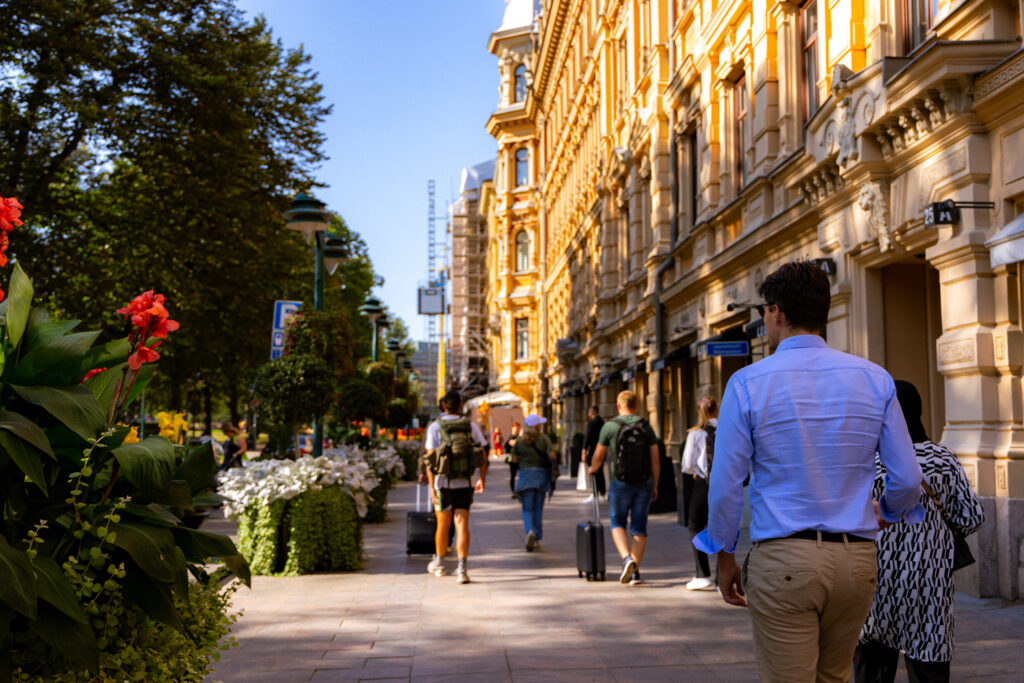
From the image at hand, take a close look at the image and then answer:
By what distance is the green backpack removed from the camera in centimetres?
1066

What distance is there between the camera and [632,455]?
1034 centimetres

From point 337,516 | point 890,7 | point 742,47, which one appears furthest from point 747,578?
point 742,47

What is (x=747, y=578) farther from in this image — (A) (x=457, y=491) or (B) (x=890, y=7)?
(B) (x=890, y=7)

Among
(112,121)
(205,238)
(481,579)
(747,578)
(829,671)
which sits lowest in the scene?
(481,579)

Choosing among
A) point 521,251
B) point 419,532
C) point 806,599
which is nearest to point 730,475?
point 806,599

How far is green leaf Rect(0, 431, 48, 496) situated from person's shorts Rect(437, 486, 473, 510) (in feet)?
24.0

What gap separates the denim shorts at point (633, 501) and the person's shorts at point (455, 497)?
4.91 ft

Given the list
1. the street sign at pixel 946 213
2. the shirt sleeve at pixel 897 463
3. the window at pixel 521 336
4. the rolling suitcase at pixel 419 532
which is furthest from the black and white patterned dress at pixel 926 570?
the window at pixel 521 336

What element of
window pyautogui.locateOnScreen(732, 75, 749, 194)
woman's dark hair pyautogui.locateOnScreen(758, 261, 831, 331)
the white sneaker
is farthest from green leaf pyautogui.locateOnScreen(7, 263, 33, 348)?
window pyautogui.locateOnScreen(732, 75, 749, 194)

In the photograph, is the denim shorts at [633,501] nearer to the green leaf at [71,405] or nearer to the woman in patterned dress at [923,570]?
the woman in patterned dress at [923,570]

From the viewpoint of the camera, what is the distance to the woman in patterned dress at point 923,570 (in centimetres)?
452

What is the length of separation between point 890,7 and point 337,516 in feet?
26.4

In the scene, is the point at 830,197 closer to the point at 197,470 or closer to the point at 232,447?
the point at 197,470

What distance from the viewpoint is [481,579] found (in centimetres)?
1069
